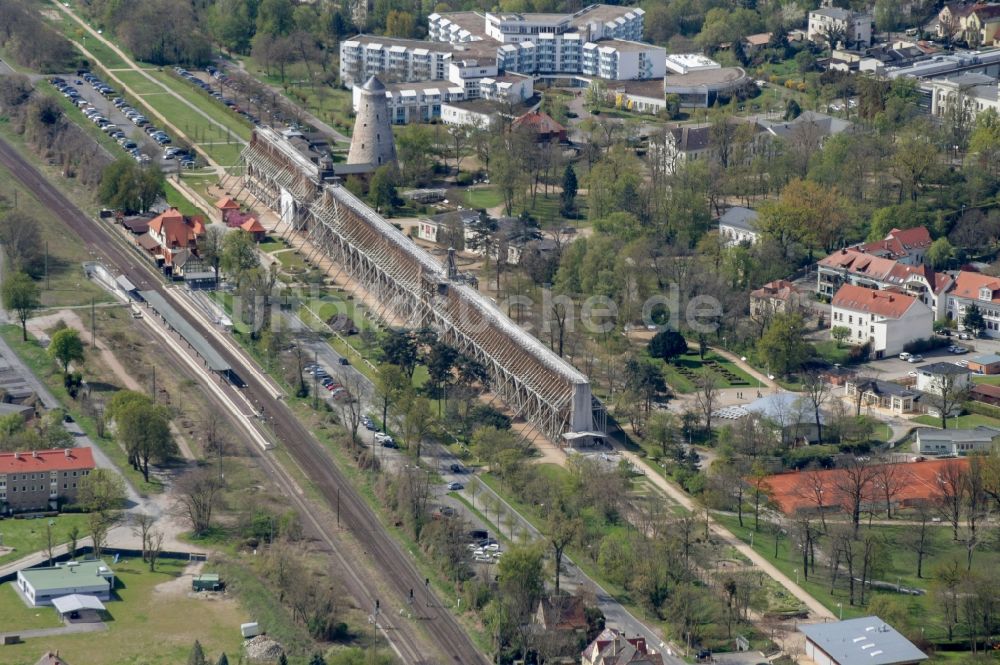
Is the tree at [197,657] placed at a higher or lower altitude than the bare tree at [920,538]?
higher

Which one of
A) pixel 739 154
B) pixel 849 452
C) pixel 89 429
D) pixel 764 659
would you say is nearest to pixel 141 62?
pixel 739 154

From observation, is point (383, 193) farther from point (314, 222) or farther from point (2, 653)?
point (2, 653)

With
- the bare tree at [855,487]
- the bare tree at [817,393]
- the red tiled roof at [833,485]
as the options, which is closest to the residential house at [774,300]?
the bare tree at [817,393]

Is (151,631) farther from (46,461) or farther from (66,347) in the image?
(66,347)

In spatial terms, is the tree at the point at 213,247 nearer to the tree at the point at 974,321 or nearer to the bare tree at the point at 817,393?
the bare tree at the point at 817,393

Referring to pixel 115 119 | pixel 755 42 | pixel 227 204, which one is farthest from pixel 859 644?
pixel 755 42

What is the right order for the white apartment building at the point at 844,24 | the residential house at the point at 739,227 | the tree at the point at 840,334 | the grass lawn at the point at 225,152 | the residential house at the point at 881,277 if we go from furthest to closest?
the white apartment building at the point at 844,24 → the grass lawn at the point at 225,152 → the residential house at the point at 739,227 → the residential house at the point at 881,277 → the tree at the point at 840,334

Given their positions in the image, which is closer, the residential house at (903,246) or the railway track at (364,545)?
the railway track at (364,545)

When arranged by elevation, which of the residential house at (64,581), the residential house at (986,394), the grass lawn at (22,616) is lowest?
the grass lawn at (22,616)
